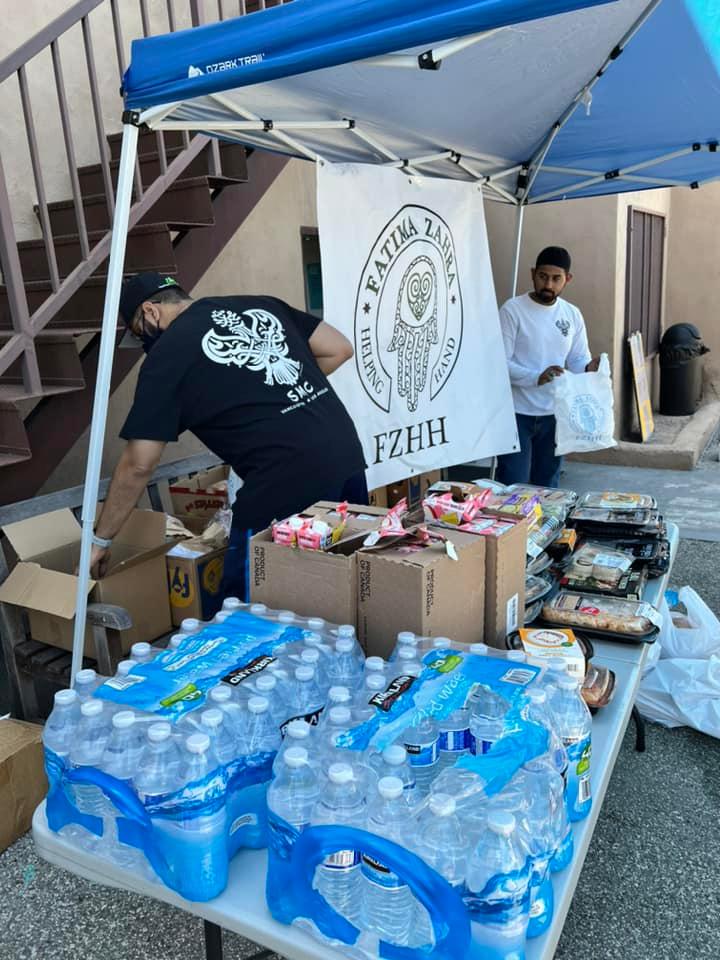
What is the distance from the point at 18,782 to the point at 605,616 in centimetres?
197

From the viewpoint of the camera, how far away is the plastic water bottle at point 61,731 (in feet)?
4.47

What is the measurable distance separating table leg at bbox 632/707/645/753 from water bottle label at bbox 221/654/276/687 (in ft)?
6.19

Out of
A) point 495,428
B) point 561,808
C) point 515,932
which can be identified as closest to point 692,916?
point 561,808

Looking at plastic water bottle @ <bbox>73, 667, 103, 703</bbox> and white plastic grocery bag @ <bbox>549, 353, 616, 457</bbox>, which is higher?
white plastic grocery bag @ <bbox>549, 353, 616, 457</bbox>

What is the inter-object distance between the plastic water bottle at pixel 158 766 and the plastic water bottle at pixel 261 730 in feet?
0.44

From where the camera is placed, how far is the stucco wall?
4.97 m

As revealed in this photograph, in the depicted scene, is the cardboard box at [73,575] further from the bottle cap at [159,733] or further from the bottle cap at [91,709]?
the bottle cap at [159,733]

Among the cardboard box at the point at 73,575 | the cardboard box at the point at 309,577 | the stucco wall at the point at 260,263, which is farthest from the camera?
the stucco wall at the point at 260,263

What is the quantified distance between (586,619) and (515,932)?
126 centimetres

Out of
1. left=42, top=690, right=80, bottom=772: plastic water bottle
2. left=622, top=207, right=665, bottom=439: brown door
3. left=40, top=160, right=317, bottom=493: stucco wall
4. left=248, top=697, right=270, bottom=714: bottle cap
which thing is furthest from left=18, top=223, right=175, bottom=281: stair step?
left=622, top=207, right=665, bottom=439: brown door

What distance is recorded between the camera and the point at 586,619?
2.19 metres

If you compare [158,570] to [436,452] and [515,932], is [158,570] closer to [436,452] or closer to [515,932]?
[436,452]

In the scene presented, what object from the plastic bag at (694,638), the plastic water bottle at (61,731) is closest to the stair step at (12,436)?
the plastic water bottle at (61,731)

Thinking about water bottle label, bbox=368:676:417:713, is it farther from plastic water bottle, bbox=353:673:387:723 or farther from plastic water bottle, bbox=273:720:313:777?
plastic water bottle, bbox=273:720:313:777
